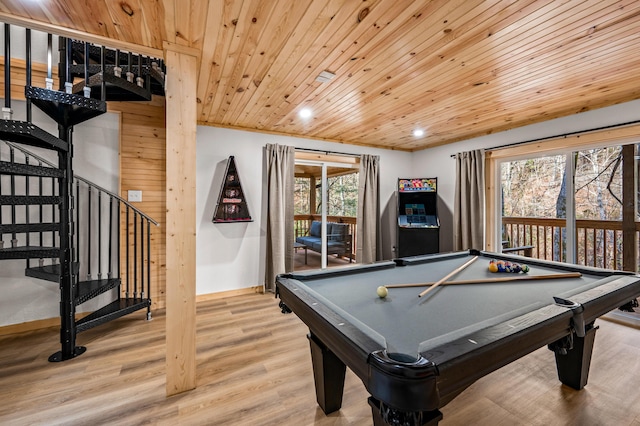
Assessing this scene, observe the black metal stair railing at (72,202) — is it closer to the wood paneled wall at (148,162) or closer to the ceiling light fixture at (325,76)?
the wood paneled wall at (148,162)

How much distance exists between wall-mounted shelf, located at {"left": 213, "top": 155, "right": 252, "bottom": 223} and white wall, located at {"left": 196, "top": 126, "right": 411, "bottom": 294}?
0.45 feet

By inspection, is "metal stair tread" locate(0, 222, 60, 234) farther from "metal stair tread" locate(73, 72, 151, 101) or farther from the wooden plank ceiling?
the wooden plank ceiling

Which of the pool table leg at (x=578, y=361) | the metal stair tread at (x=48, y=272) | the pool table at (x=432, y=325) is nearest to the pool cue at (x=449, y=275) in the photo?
the pool table at (x=432, y=325)

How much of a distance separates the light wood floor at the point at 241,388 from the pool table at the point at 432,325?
0.21m

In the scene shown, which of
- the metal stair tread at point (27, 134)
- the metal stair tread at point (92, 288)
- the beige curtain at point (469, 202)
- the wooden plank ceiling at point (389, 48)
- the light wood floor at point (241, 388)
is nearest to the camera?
the wooden plank ceiling at point (389, 48)

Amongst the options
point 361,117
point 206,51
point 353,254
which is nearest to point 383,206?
point 353,254

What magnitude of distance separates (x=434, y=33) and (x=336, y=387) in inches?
89.0

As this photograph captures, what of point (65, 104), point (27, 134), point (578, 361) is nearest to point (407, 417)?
point (578, 361)

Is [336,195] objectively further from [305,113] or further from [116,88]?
[116,88]

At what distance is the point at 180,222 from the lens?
1.83m

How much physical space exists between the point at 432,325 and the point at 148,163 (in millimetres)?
3454

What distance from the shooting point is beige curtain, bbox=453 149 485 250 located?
4062 millimetres

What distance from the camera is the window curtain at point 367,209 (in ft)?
15.5

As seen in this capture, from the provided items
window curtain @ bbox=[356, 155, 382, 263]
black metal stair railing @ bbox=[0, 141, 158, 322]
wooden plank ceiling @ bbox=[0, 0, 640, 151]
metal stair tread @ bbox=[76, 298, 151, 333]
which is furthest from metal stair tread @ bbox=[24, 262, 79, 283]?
window curtain @ bbox=[356, 155, 382, 263]
